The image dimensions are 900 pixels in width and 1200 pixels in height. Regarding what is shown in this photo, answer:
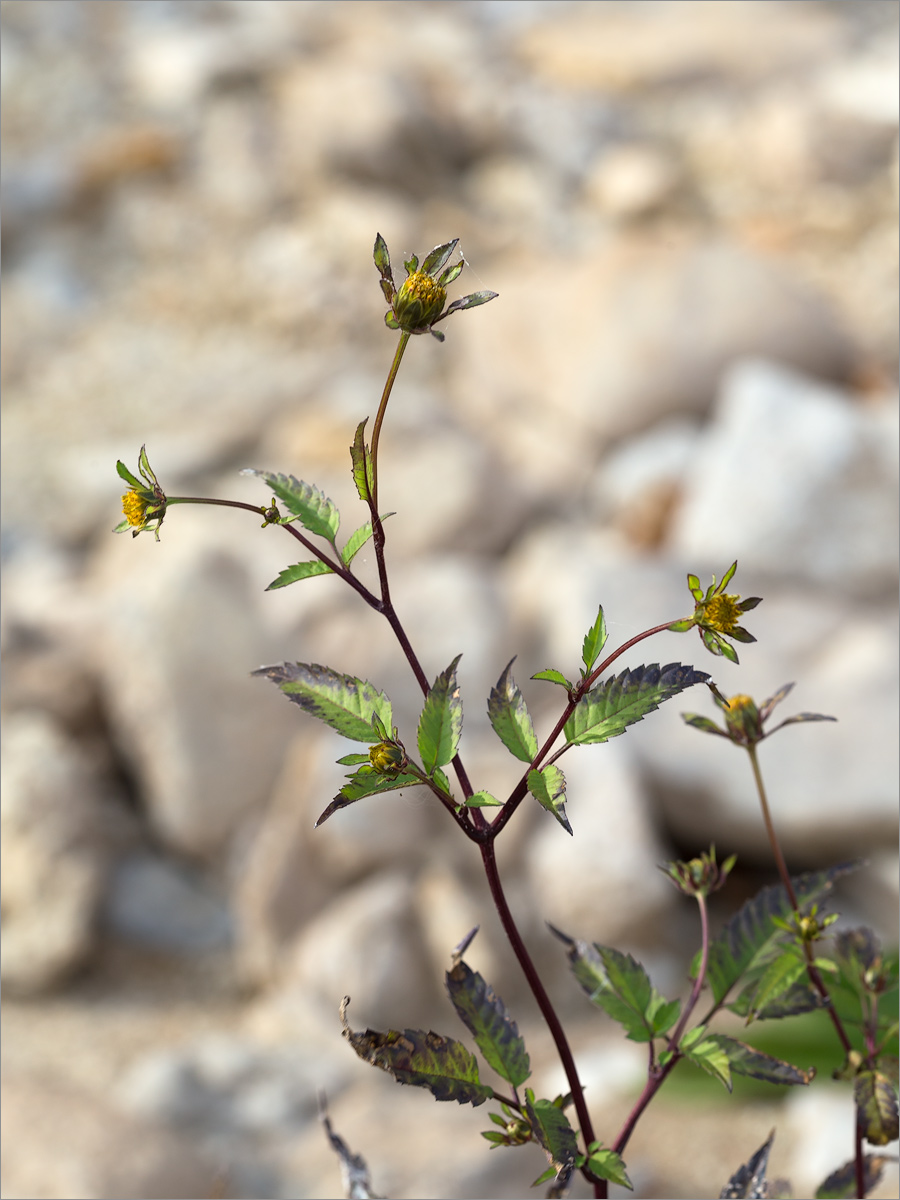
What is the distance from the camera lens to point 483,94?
15.4 ft

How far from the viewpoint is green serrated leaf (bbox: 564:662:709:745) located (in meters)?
0.40

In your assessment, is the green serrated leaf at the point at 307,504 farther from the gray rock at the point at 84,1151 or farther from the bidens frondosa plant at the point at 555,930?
the gray rock at the point at 84,1151

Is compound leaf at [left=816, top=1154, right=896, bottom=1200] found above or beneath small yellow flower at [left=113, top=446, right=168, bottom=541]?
beneath

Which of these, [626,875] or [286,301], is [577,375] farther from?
[626,875]

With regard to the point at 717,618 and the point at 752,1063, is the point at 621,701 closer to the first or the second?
the point at 717,618

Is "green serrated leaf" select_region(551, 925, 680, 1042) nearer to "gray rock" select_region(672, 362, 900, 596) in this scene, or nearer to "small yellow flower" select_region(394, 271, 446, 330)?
"small yellow flower" select_region(394, 271, 446, 330)

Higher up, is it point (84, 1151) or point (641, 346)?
point (641, 346)

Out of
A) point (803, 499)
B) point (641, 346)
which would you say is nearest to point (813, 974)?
point (803, 499)

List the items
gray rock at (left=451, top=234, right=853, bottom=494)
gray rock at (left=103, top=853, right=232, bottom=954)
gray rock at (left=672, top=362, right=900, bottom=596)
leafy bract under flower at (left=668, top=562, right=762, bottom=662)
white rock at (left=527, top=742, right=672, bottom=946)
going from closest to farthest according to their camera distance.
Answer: leafy bract under flower at (left=668, top=562, right=762, bottom=662)
white rock at (left=527, top=742, right=672, bottom=946)
gray rock at (left=103, top=853, right=232, bottom=954)
gray rock at (left=672, top=362, right=900, bottom=596)
gray rock at (left=451, top=234, right=853, bottom=494)

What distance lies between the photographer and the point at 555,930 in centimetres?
49

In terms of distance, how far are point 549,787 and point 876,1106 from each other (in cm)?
23

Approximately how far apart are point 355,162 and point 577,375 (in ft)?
5.15

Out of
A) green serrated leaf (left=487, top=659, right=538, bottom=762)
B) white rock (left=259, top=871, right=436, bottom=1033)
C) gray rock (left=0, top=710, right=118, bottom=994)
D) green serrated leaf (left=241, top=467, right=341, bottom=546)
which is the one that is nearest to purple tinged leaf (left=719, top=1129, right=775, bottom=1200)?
green serrated leaf (left=487, top=659, right=538, bottom=762)

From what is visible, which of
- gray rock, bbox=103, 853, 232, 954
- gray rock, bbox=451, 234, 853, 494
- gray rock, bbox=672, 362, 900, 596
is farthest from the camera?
gray rock, bbox=451, 234, 853, 494
